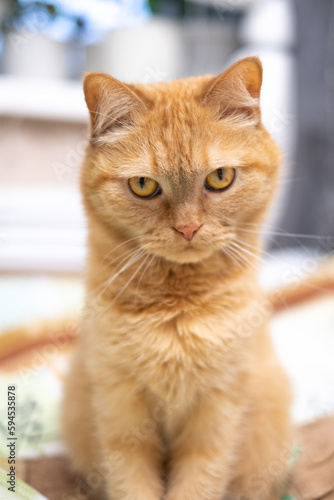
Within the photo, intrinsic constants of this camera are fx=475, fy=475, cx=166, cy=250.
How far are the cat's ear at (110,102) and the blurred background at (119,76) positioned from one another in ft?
4.59

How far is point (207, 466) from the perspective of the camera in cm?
109

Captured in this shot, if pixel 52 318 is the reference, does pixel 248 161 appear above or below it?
above

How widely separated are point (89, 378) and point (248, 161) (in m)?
0.66

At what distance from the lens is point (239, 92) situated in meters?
1.04

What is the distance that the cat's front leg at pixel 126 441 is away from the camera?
108 cm

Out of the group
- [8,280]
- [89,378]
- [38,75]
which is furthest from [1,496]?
[38,75]

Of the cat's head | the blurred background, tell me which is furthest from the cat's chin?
the blurred background

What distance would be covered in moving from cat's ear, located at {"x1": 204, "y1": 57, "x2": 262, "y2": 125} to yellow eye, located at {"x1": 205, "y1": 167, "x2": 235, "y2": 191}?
0.13 m

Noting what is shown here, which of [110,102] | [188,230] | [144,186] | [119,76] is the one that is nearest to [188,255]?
[188,230]

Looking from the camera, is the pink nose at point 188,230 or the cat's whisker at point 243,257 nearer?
the pink nose at point 188,230

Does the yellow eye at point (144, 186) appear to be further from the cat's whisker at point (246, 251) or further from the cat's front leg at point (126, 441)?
the cat's front leg at point (126, 441)

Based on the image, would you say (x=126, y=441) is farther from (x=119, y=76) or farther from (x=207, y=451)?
(x=119, y=76)

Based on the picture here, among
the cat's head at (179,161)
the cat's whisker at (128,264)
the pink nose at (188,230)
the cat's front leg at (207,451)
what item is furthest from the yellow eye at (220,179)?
the cat's front leg at (207,451)

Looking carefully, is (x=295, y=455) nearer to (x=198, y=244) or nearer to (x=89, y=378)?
(x=89, y=378)
